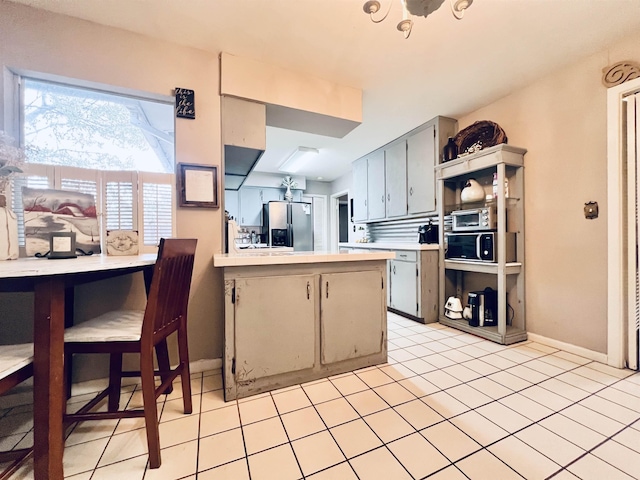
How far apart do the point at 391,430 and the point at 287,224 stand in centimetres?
474

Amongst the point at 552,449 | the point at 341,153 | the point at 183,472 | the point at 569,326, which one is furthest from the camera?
the point at 341,153

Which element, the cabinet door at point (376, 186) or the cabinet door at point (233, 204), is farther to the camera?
the cabinet door at point (233, 204)

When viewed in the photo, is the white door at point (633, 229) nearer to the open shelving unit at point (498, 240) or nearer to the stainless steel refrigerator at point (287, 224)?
the open shelving unit at point (498, 240)

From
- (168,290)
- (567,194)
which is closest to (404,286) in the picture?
(567,194)

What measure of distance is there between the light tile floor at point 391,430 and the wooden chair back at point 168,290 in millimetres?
561

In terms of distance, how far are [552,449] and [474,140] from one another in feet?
9.57

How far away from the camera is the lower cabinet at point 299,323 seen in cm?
169

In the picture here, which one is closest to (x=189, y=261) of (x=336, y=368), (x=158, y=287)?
(x=158, y=287)

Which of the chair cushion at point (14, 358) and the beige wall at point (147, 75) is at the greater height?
the beige wall at point (147, 75)

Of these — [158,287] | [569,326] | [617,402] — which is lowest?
[617,402]

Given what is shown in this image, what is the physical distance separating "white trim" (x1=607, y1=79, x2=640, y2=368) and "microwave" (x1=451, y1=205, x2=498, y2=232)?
0.80 meters

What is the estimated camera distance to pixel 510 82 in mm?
2600

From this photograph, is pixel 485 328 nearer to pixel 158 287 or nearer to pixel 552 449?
pixel 552 449

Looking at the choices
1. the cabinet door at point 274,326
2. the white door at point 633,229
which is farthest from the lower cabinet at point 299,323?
the white door at point 633,229
